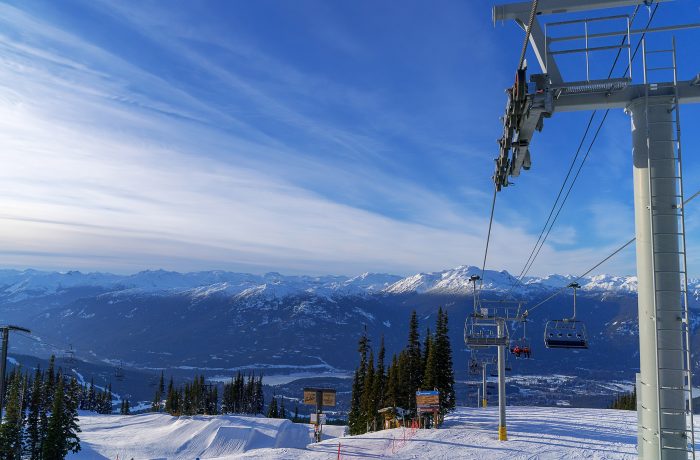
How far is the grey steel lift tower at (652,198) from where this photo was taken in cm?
788

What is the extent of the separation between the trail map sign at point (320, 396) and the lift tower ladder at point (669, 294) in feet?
132

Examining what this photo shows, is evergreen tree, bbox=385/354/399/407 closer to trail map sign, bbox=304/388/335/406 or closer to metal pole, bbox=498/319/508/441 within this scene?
trail map sign, bbox=304/388/335/406

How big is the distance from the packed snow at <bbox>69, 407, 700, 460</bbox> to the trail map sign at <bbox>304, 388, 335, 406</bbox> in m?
5.52

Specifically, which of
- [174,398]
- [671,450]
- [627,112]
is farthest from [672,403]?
[174,398]

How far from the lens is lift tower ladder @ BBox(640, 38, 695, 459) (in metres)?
7.84

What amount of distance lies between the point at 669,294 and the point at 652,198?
1.47 metres

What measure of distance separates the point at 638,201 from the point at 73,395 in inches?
2317

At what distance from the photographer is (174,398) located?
394 ft

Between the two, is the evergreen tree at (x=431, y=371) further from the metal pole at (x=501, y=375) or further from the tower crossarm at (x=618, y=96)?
the tower crossarm at (x=618, y=96)

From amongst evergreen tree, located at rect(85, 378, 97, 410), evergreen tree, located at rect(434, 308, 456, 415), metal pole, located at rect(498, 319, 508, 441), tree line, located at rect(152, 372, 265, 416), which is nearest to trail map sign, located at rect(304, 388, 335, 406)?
evergreen tree, located at rect(434, 308, 456, 415)

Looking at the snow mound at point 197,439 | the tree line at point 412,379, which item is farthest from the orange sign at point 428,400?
the snow mound at point 197,439

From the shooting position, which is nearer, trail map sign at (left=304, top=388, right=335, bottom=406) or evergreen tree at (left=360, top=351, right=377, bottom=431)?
trail map sign at (left=304, top=388, right=335, bottom=406)

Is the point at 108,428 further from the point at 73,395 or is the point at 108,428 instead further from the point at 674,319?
the point at 674,319

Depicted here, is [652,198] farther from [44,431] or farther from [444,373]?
[44,431]
